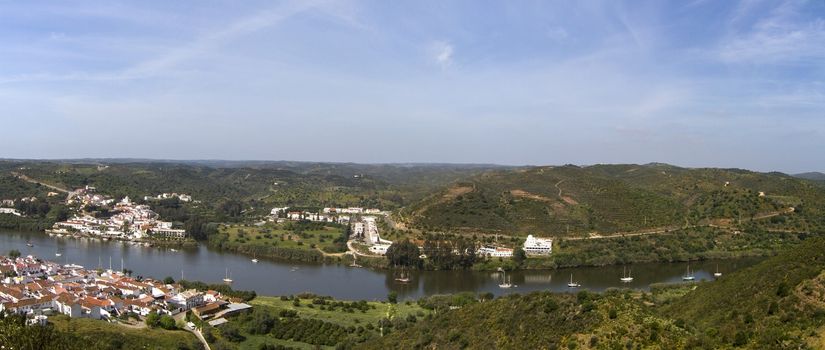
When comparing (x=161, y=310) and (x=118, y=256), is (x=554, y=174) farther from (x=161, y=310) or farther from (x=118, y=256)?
(x=161, y=310)

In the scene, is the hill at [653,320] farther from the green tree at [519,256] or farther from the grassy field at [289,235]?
the grassy field at [289,235]

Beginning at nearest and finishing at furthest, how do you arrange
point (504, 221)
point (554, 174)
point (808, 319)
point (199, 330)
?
point (808, 319) < point (199, 330) < point (504, 221) < point (554, 174)

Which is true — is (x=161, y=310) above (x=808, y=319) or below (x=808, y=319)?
below

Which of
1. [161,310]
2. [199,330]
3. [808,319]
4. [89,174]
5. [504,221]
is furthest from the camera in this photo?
[89,174]

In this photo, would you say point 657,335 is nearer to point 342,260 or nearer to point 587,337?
point 587,337

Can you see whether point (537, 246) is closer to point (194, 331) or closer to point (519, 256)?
point (519, 256)

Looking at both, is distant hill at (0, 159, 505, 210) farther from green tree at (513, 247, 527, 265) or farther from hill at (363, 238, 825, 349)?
hill at (363, 238, 825, 349)

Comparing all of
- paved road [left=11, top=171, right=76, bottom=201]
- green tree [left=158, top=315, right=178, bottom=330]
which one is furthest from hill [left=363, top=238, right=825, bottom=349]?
paved road [left=11, top=171, right=76, bottom=201]

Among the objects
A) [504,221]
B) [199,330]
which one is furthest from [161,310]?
[504,221]

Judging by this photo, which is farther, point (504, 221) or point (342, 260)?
point (504, 221)
